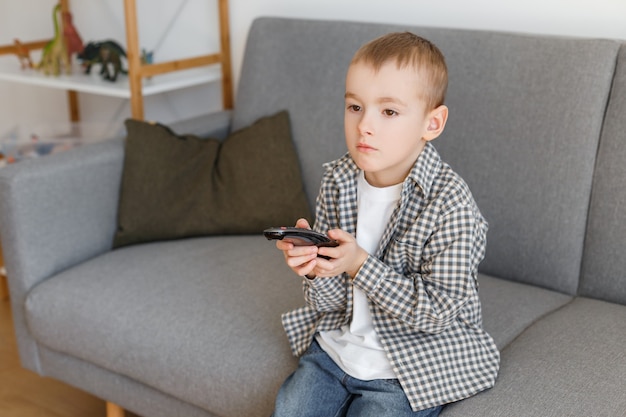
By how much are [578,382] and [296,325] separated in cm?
50

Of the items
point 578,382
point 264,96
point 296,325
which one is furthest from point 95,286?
point 578,382

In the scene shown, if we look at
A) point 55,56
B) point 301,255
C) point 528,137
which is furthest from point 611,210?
point 55,56

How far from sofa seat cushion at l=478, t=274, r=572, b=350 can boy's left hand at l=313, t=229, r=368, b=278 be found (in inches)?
15.4

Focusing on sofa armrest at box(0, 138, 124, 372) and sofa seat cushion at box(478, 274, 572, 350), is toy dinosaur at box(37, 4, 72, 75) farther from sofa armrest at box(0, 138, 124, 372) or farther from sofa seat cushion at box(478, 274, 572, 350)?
sofa seat cushion at box(478, 274, 572, 350)

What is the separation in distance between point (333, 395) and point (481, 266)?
2.04ft

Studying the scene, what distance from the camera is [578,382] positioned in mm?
1310

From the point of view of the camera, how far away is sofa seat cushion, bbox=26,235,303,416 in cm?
151

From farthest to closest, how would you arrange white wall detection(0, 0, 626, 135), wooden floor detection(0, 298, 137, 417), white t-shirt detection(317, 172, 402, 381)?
wooden floor detection(0, 298, 137, 417) < white wall detection(0, 0, 626, 135) < white t-shirt detection(317, 172, 402, 381)

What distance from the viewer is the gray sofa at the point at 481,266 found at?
1519mm

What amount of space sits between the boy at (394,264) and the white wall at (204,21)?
2.59 feet

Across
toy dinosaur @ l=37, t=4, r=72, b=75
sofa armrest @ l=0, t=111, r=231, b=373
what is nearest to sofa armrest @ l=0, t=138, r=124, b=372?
sofa armrest @ l=0, t=111, r=231, b=373

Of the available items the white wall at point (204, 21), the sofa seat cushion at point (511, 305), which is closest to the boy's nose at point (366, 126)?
the sofa seat cushion at point (511, 305)

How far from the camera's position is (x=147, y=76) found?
2434mm

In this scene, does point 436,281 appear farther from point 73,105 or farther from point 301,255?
point 73,105
